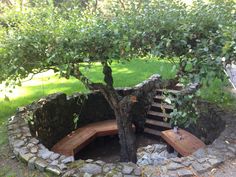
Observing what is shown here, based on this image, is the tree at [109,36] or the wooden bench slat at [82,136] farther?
the wooden bench slat at [82,136]

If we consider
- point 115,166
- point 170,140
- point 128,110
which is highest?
point 128,110

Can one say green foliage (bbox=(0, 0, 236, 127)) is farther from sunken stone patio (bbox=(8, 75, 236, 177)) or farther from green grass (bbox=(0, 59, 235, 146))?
green grass (bbox=(0, 59, 235, 146))

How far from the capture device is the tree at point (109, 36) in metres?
3.94

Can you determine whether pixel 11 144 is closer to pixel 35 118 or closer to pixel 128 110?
pixel 35 118

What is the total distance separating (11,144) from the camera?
5348 millimetres

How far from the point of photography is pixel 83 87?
8.54 m

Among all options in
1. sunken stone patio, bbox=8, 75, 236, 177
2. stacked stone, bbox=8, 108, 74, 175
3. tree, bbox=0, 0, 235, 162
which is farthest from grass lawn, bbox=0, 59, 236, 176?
tree, bbox=0, 0, 235, 162

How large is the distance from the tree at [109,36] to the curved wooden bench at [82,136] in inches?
106

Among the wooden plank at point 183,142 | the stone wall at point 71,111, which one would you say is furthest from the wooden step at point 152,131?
the wooden plank at point 183,142

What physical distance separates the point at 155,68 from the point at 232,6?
5.56 metres

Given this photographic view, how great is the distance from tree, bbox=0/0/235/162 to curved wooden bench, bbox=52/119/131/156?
106 inches

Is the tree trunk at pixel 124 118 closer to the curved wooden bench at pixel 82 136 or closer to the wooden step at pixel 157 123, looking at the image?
the curved wooden bench at pixel 82 136

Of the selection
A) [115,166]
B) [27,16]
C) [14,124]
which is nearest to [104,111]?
[14,124]

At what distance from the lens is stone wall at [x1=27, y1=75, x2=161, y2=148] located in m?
6.48
